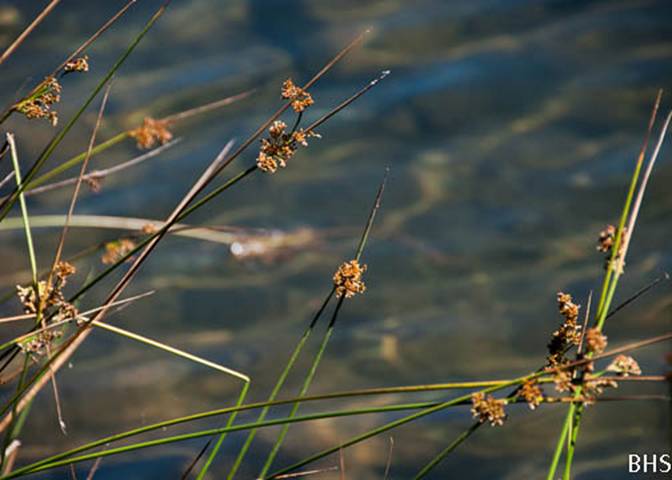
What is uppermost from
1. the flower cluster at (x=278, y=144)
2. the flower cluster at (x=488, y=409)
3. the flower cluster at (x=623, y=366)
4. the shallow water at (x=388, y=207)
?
the shallow water at (x=388, y=207)

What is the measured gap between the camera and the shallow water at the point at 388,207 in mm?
2607

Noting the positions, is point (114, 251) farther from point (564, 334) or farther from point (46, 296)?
point (564, 334)

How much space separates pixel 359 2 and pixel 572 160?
4.36 feet

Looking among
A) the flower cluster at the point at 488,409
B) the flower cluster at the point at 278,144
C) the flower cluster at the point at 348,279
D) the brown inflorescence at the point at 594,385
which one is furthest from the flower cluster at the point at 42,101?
the brown inflorescence at the point at 594,385

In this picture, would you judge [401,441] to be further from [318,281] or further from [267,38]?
[267,38]

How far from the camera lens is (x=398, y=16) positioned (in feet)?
13.5

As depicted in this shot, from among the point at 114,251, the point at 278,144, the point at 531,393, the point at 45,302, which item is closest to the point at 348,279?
the point at 278,144

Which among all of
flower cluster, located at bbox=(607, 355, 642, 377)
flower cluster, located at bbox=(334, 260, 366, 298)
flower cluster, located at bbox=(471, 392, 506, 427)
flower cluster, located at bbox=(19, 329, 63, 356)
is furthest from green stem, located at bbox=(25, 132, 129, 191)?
flower cluster, located at bbox=(607, 355, 642, 377)

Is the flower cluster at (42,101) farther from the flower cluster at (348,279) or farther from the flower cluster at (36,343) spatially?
the flower cluster at (348,279)

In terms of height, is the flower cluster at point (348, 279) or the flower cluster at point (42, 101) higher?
the flower cluster at point (42, 101)

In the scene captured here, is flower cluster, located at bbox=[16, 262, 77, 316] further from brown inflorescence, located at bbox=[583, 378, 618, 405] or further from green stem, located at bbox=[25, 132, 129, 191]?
brown inflorescence, located at bbox=[583, 378, 618, 405]

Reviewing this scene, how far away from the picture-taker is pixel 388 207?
334cm

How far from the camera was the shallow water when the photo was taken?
2.61 meters

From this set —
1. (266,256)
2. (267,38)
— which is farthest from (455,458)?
(267,38)
